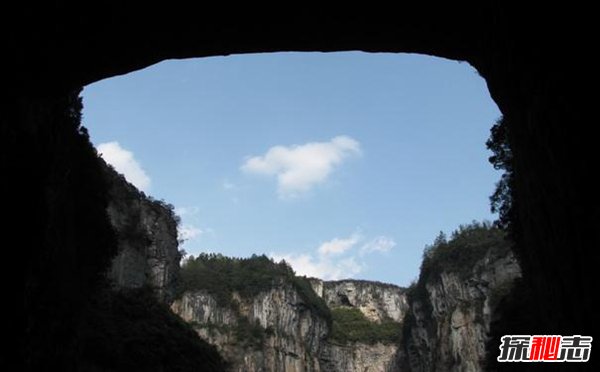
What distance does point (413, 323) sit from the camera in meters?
86.6

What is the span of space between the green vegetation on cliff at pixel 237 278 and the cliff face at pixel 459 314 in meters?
23.2

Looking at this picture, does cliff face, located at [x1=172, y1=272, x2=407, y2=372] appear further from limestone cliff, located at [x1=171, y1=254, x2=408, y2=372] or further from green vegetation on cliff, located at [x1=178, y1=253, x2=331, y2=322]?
green vegetation on cliff, located at [x1=178, y1=253, x2=331, y2=322]

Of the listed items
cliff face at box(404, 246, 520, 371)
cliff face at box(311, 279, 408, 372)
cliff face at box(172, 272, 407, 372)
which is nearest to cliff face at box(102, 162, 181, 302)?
cliff face at box(172, 272, 407, 372)

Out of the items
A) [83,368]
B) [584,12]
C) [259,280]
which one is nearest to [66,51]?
[584,12]

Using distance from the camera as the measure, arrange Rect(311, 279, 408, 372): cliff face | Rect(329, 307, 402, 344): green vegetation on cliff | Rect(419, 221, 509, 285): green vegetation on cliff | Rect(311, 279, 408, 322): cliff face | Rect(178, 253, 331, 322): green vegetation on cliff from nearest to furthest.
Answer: Rect(419, 221, 509, 285): green vegetation on cliff
Rect(178, 253, 331, 322): green vegetation on cliff
Rect(329, 307, 402, 344): green vegetation on cliff
Rect(311, 279, 408, 372): cliff face
Rect(311, 279, 408, 322): cliff face

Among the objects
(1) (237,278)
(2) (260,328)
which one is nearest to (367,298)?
(1) (237,278)

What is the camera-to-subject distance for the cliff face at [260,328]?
3410 inches

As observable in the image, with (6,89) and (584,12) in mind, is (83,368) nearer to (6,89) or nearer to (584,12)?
(6,89)

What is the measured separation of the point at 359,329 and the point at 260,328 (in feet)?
98.8

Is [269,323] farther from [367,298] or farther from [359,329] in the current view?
[367,298]

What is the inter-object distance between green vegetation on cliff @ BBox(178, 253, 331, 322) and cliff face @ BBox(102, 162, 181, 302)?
97.8ft

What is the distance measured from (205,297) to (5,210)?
8179 centimetres

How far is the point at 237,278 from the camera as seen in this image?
3826 inches

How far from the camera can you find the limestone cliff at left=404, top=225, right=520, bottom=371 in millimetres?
66125
